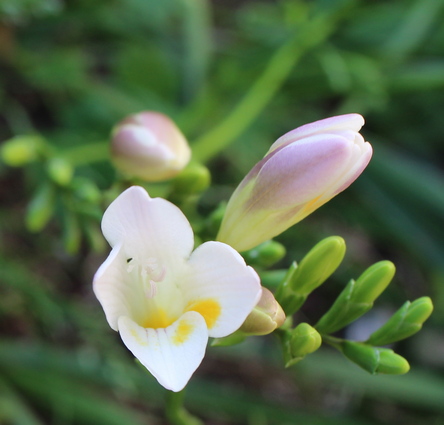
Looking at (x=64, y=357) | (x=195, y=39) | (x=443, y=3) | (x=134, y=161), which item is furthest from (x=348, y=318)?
(x=195, y=39)

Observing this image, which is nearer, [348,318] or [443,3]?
[348,318]

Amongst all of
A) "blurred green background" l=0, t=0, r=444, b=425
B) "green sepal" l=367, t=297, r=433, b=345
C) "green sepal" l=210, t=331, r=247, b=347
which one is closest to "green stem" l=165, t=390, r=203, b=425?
"green sepal" l=210, t=331, r=247, b=347

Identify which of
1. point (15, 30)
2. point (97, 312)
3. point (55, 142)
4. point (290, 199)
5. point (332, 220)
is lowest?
point (97, 312)

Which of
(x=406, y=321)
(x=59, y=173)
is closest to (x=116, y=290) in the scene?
(x=406, y=321)

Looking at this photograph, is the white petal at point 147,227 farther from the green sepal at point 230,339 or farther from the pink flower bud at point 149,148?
the pink flower bud at point 149,148

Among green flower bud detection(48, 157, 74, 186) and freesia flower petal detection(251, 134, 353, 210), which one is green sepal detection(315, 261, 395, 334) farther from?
green flower bud detection(48, 157, 74, 186)

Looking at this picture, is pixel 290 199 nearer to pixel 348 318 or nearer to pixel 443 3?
pixel 348 318

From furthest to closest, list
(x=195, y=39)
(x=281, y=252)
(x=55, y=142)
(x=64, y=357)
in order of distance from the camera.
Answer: (x=195, y=39)
(x=55, y=142)
(x=64, y=357)
(x=281, y=252)
